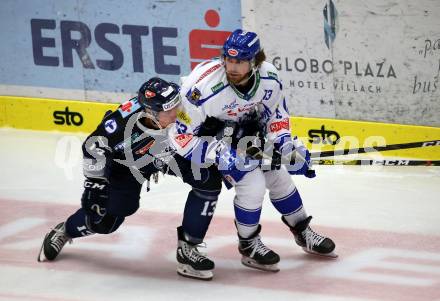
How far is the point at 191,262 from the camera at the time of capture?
474 cm

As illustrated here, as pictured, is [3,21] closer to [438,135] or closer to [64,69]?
[64,69]

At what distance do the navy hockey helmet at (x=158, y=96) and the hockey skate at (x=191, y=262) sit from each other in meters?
0.70

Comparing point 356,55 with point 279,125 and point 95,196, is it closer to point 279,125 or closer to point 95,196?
point 279,125

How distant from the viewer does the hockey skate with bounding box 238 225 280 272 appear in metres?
4.77

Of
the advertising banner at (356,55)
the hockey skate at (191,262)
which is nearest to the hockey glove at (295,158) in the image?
the hockey skate at (191,262)

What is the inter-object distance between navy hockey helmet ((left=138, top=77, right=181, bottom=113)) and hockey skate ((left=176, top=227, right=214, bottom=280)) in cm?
70

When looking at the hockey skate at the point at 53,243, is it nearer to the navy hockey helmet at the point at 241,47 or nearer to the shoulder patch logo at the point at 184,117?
the shoulder patch logo at the point at 184,117

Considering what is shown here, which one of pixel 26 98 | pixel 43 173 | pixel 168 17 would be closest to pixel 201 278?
pixel 43 173

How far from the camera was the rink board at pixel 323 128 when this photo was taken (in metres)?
6.57

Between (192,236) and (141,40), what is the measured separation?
2.79 metres

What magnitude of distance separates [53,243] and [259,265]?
1077mm

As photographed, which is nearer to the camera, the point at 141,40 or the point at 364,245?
the point at 364,245

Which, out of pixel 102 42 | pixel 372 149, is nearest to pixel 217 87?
pixel 372 149

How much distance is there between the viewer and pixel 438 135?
6492 mm
